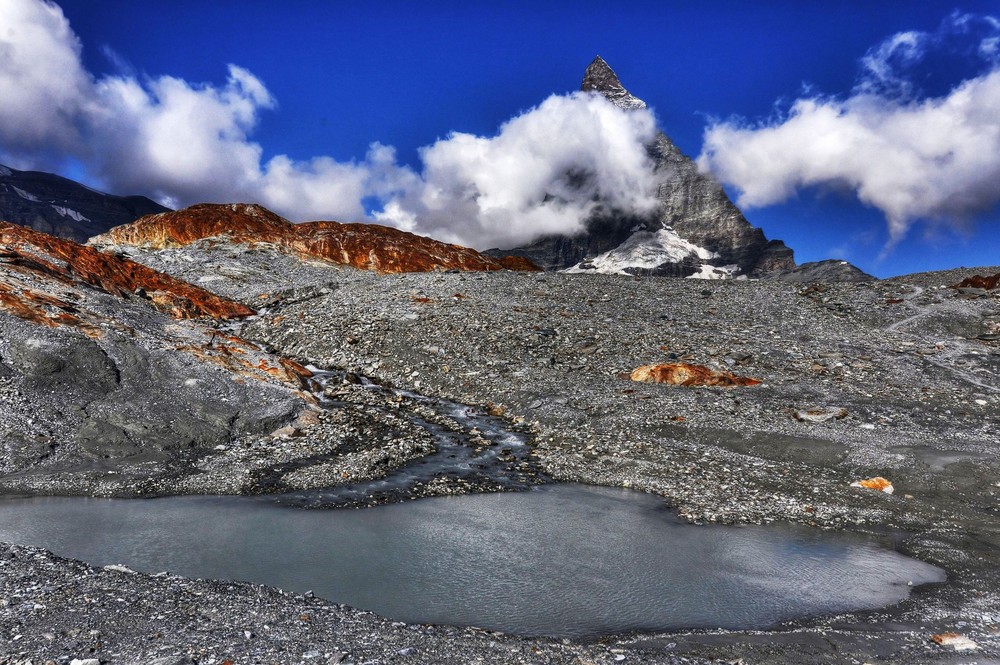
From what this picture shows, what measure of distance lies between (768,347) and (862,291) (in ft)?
49.5

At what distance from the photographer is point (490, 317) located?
116 feet

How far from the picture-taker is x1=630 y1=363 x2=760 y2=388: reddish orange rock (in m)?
26.1

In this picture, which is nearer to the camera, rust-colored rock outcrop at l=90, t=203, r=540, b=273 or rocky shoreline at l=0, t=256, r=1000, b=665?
rocky shoreline at l=0, t=256, r=1000, b=665

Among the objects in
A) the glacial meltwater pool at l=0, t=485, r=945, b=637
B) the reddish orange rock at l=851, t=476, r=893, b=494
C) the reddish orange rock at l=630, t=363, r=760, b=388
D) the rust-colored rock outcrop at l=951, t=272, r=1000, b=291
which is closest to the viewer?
the glacial meltwater pool at l=0, t=485, r=945, b=637

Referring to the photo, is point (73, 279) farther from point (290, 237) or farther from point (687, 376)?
point (290, 237)

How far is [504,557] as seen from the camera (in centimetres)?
1234

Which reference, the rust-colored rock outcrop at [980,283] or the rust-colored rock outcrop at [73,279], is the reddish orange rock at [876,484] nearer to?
the rust-colored rock outcrop at [73,279]

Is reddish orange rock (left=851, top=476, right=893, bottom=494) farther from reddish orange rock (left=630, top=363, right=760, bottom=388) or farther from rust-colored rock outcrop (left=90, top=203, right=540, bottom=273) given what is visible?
rust-colored rock outcrop (left=90, top=203, right=540, bottom=273)

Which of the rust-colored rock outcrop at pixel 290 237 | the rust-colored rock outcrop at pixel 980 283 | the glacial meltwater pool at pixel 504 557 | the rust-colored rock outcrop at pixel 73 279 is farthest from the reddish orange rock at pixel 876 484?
the rust-colored rock outcrop at pixel 290 237

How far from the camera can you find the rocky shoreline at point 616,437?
28.4 ft

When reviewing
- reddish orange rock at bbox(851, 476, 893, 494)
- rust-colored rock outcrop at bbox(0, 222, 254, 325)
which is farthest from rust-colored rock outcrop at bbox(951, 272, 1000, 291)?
rust-colored rock outcrop at bbox(0, 222, 254, 325)

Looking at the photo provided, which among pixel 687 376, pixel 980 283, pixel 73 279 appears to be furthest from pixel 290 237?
pixel 980 283

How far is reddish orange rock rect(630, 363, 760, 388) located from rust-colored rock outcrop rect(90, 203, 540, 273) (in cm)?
4245

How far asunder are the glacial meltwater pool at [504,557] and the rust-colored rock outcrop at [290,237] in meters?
49.2
